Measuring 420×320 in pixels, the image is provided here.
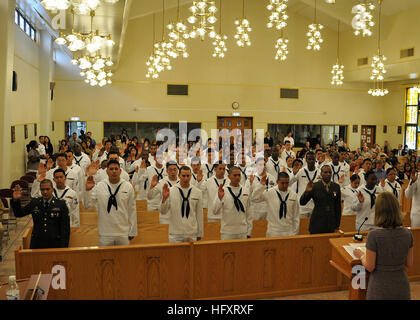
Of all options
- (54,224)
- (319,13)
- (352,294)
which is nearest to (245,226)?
(352,294)

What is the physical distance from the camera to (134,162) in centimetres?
1114

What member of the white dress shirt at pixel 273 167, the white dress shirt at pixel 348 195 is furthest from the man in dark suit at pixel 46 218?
the white dress shirt at pixel 273 167

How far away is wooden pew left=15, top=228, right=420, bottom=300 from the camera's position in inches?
206

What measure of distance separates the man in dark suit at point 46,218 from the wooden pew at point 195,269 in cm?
40

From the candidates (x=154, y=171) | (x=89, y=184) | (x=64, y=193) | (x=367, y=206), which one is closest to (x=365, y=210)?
(x=367, y=206)

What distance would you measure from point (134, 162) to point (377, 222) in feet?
27.7

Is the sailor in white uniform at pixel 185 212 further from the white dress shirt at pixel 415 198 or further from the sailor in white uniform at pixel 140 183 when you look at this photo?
the white dress shirt at pixel 415 198

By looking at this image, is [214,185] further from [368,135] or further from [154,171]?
[368,135]

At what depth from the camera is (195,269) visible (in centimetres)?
560

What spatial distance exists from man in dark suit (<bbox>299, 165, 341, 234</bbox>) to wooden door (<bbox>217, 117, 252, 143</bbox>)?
1629cm

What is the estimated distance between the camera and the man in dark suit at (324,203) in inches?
249

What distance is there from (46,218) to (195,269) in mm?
2194

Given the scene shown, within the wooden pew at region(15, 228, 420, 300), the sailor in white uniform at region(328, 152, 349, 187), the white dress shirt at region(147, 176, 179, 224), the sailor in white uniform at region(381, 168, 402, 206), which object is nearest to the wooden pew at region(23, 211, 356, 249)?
the white dress shirt at region(147, 176, 179, 224)

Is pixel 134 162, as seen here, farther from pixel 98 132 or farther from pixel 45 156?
pixel 98 132
